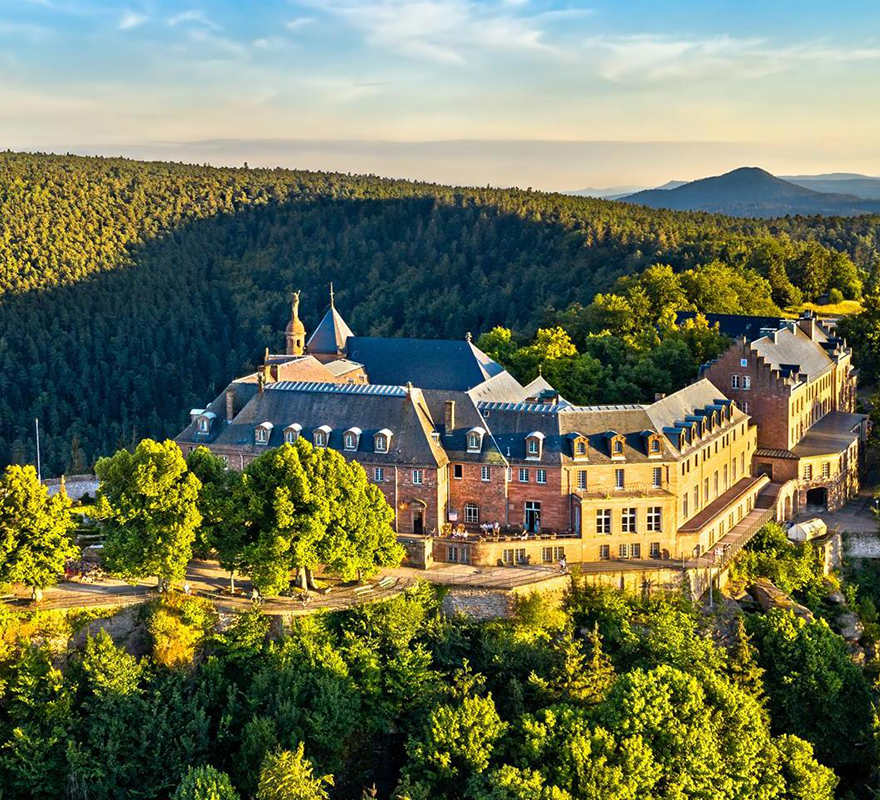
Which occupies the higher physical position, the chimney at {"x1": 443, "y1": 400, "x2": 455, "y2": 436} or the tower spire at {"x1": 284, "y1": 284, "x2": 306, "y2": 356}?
the tower spire at {"x1": 284, "y1": 284, "x2": 306, "y2": 356}

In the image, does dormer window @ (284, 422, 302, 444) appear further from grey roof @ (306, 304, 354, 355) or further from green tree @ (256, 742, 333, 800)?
grey roof @ (306, 304, 354, 355)

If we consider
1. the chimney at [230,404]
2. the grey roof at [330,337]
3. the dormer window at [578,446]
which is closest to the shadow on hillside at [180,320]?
the grey roof at [330,337]

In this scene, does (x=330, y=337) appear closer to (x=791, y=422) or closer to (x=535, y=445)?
(x=535, y=445)

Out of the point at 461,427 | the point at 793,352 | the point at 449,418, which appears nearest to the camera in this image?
the point at 449,418

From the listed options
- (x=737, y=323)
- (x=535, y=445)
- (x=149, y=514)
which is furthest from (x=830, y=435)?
(x=149, y=514)

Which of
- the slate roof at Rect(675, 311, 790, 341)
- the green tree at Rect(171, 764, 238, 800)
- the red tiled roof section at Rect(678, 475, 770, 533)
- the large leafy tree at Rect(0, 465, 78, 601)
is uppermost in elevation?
the slate roof at Rect(675, 311, 790, 341)

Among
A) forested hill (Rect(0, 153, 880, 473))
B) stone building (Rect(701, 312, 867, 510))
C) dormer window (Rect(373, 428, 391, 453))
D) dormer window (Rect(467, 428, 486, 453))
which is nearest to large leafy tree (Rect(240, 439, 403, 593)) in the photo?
dormer window (Rect(373, 428, 391, 453))

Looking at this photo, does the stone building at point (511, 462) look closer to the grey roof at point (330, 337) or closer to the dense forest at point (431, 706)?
the dense forest at point (431, 706)
